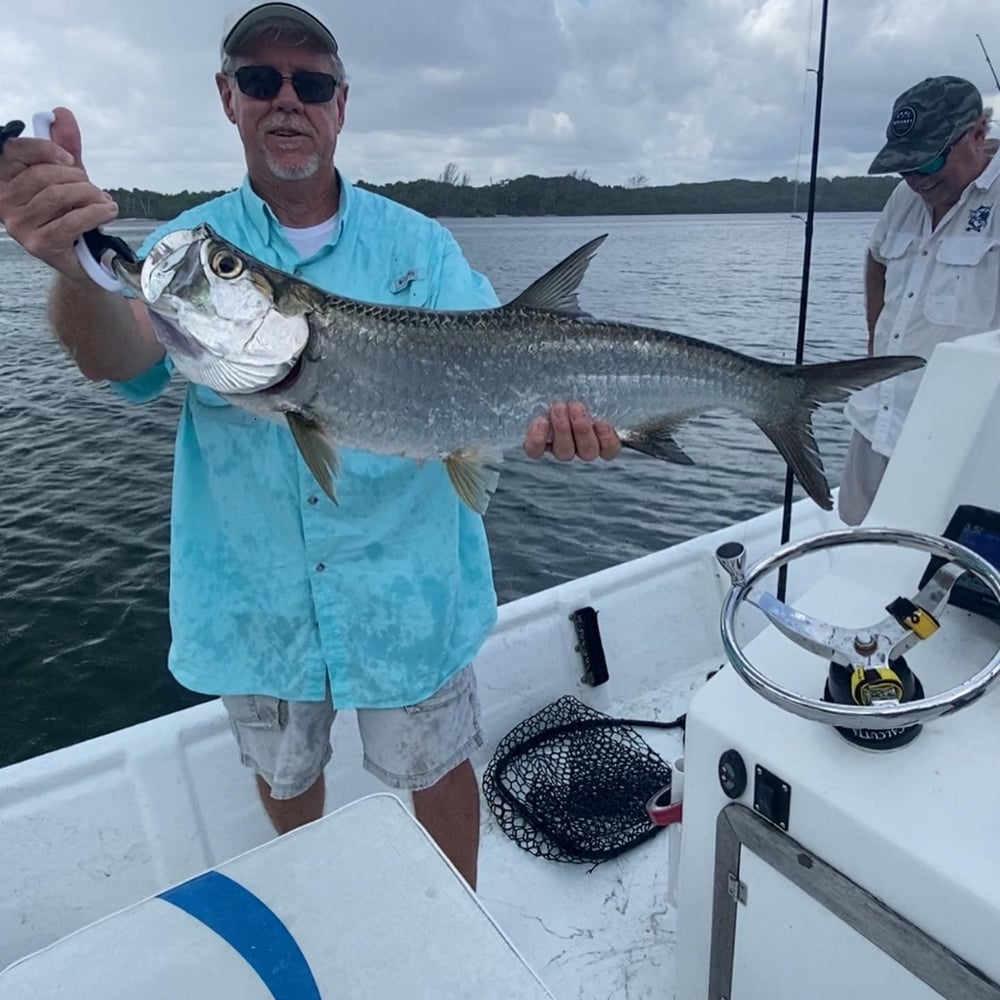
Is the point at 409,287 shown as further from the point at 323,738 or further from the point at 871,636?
the point at 871,636

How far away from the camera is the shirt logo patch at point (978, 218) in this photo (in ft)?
13.6

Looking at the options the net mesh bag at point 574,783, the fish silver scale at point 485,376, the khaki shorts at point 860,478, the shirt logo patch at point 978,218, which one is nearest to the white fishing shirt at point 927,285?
the shirt logo patch at point 978,218

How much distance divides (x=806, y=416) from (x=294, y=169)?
5.78ft

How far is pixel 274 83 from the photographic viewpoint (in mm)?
2490

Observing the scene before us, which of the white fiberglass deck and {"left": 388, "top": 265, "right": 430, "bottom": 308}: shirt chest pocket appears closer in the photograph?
{"left": 388, "top": 265, "right": 430, "bottom": 308}: shirt chest pocket

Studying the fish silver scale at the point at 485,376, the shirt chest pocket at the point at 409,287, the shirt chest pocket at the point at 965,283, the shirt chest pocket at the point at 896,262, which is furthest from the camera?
the shirt chest pocket at the point at 896,262


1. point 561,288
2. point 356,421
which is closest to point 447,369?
point 356,421

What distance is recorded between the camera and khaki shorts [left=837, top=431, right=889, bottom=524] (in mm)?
4594

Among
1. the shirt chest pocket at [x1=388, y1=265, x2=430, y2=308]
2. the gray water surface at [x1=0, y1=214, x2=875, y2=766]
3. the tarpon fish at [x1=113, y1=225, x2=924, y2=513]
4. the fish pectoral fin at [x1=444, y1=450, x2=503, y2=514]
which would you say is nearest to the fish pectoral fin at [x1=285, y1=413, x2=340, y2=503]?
the tarpon fish at [x1=113, y1=225, x2=924, y2=513]

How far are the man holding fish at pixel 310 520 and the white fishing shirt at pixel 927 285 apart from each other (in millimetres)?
2302

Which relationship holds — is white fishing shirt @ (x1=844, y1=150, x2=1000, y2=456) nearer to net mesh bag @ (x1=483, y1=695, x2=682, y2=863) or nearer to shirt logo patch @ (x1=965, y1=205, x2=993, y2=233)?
shirt logo patch @ (x1=965, y1=205, x2=993, y2=233)

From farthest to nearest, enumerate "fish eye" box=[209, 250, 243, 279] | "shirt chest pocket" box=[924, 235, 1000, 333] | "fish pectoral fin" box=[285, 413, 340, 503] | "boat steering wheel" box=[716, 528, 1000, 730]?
"shirt chest pocket" box=[924, 235, 1000, 333] → "fish pectoral fin" box=[285, 413, 340, 503] → "fish eye" box=[209, 250, 243, 279] → "boat steering wheel" box=[716, 528, 1000, 730]

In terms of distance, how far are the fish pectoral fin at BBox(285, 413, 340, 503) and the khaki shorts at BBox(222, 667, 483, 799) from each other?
2.45ft

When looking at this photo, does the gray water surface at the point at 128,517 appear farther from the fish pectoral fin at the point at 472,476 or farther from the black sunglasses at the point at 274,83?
the fish pectoral fin at the point at 472,476
